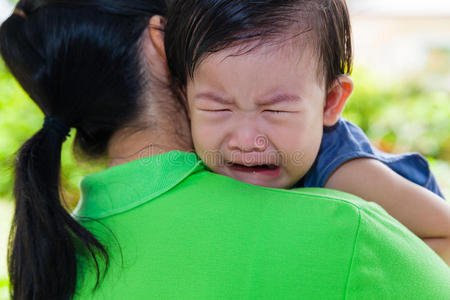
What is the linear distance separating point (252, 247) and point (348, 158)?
64cm

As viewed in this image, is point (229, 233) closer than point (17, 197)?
Yes

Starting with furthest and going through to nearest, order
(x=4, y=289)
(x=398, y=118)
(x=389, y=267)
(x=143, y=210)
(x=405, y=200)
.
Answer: (x=398, y=118)
(x=4, y=289)
(x=405, y=200)
(x=143, y=210)
(x=389, y=267)

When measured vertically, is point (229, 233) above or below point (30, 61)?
below

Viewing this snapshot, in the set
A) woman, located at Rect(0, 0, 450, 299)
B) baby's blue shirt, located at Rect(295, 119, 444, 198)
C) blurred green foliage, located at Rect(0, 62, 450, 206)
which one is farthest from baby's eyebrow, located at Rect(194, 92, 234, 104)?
blurred green foliage, located at Rect(0, 62, 450, 206)

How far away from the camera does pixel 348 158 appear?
147cm

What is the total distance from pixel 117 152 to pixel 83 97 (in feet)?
0.58

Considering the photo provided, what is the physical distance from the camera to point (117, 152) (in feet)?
4.40

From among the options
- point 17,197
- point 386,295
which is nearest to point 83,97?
point 17,197

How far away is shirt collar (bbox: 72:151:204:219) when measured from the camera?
3.67ft

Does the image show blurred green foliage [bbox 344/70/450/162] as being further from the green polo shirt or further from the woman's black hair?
the green polo shirt

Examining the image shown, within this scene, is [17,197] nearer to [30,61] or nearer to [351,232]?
[30,61]

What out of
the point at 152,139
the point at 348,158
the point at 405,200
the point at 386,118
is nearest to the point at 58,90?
the point at 152,139

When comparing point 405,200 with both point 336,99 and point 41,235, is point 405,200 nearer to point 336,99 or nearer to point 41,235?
point 336,99

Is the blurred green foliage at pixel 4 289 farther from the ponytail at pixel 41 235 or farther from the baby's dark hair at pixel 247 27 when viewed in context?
the baby's dark hair at pixel 247 27
